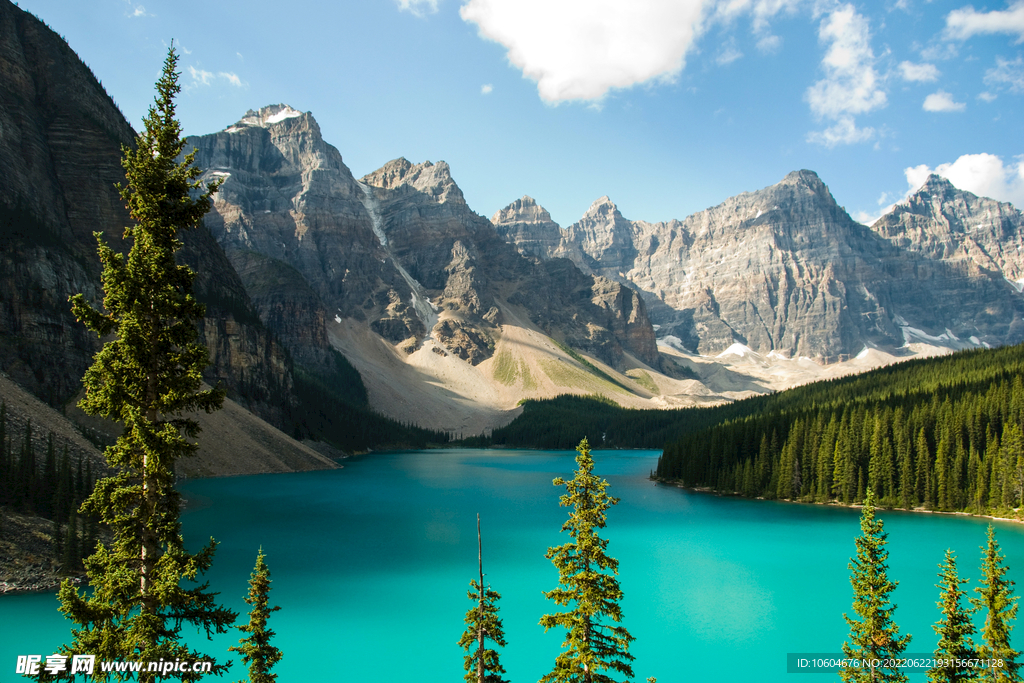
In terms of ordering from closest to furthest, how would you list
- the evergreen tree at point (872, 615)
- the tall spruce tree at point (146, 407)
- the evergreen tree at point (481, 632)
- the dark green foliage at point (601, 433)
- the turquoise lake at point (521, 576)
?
1. the tall spruce tree at point (146, 407)
2. the evergreen tree at point (481, 632)
3. the evergreen tree at point (872, 615)
4. the turquoise lake at point (521, 576)
5. the dark green foliage at point (601, 433)

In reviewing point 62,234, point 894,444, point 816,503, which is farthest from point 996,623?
point 62,234

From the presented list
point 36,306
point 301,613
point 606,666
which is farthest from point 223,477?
point 606,666

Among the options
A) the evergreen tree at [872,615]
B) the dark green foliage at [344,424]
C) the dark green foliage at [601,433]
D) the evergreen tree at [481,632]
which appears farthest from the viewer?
the dark green foliage at [601,433]

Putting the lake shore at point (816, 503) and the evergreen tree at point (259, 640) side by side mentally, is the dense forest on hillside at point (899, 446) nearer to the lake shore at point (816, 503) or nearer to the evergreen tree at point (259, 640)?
the lake shore at point (816, 503)

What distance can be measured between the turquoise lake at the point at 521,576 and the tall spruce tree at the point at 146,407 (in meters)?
14.9

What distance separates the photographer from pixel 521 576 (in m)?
38.8

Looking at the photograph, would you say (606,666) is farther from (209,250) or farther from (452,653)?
(209,250)

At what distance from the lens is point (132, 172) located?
1177 cm

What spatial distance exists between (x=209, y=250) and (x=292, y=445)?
55933mm

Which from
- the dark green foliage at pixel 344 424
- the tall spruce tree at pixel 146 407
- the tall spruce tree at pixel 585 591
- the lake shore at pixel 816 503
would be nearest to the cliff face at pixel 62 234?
the dark green foliage at pixel 344 424

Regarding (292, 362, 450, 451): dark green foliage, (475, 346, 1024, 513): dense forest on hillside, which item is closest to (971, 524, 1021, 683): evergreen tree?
(475, 346, 1024, 513): dense forest on hillside

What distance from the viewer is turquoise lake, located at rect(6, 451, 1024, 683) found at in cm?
2706

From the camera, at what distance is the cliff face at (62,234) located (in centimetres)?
7362

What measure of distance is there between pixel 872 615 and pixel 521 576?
24.4 m
